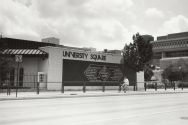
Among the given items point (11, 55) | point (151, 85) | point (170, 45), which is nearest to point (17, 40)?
point (11, 55)

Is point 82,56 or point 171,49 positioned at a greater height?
point 171,49

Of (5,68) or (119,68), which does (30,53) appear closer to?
(5,68)

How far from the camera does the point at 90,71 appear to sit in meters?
41.3

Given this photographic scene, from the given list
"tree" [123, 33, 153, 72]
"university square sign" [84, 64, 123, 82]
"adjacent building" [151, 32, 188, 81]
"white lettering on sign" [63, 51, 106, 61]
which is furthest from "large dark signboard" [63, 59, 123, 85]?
"adjacent building" [151, 32, 188, 81]

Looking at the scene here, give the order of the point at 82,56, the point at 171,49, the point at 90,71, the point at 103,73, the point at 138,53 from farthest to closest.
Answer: the point at 171,49, the point at 103,73, the point at 90,71, the point at 82,56, the point at 138,53

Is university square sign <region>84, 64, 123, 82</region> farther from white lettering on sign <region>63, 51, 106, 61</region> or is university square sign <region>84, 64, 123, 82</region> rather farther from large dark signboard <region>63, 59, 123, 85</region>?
white lettering on sign <region>63, 51, 106, 61</region>

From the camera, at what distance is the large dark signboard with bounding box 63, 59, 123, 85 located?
38.8 meters

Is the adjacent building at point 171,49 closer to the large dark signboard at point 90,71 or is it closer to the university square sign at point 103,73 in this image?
the university square sign at point 103,73

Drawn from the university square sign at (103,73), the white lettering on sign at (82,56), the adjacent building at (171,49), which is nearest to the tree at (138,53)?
the university square sign at (103,73)

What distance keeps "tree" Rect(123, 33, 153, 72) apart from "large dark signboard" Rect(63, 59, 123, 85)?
Result: 13.2ft

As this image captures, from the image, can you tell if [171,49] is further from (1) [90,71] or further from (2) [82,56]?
(2) [82,56]

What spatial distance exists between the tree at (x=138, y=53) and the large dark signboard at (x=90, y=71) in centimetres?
404

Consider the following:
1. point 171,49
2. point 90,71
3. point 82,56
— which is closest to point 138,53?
point 90,71

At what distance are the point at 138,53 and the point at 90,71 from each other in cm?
720
